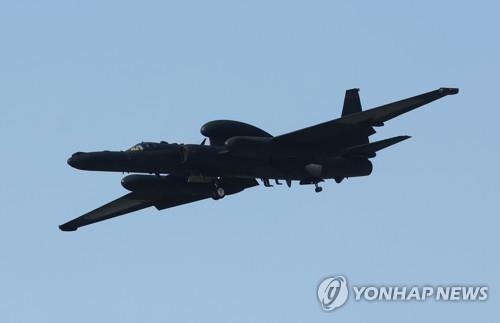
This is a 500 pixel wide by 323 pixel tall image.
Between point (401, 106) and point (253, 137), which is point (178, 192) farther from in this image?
point (401, 106)

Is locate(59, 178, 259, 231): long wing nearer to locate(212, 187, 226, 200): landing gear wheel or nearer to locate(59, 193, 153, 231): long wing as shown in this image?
locate(59, 193, 153, 231): long wing

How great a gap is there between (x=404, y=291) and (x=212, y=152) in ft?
35.0

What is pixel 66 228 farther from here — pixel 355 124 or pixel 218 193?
pixel 355 124

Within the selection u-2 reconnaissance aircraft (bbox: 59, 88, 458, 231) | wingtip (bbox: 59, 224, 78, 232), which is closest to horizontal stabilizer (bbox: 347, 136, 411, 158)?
u-2 reconnaissance aircraft (bbox: 59, 88, 458, 231)

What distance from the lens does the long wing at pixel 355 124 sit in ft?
138

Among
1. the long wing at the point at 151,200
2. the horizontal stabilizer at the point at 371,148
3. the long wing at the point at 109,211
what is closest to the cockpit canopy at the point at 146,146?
the long wing at the point at 151,200

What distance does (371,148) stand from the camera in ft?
148

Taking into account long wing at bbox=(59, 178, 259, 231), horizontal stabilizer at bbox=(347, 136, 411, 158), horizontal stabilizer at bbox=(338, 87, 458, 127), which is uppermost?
horizontal stabilizer at bbox=(338, 87, 458, 127)

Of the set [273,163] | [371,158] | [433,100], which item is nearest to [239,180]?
[273,163]

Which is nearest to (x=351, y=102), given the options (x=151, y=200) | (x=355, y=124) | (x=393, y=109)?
(x=355, y=124)

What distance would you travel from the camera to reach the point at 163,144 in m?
42.1

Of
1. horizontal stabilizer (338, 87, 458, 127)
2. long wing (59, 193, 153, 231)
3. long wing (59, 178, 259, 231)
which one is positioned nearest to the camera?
horizontal stabilizer (338, 87, 458, 127)

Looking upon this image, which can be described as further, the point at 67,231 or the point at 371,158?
the point at 67,231

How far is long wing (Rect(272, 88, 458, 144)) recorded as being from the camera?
138 ft
